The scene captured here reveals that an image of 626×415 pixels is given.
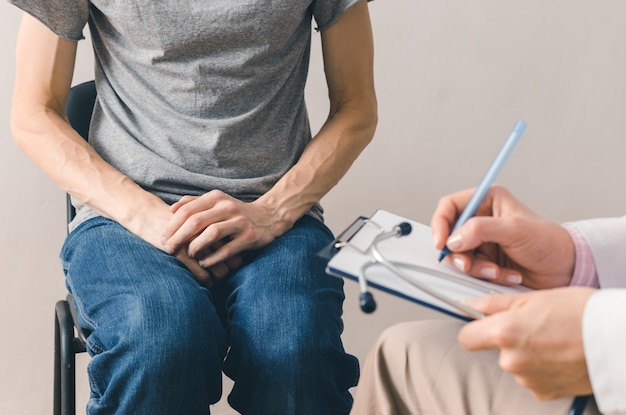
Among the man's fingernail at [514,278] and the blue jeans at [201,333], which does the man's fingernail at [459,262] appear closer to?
the man's fingernail at [514,278]

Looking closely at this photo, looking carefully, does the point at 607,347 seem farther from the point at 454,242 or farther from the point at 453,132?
the point at 453,132

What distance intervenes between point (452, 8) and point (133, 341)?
116 cm

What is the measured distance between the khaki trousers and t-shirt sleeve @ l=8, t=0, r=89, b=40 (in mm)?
708

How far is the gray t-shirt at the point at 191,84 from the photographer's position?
1114 mm

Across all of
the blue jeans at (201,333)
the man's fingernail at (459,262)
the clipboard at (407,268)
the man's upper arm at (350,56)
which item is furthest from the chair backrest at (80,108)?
the man's fingernail at (459,262)

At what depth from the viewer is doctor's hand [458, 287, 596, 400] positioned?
619 mm

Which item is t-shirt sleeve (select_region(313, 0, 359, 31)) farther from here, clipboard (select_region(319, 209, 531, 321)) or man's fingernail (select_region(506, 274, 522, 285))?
man's fingernail (select_region(506, 274, 522, 285))

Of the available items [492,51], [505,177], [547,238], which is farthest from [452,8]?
[547,238]

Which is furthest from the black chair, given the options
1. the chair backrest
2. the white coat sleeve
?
the white coat sleeve

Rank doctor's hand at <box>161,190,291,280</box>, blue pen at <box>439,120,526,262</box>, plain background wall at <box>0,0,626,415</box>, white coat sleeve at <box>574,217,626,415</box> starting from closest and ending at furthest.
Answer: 1. white coat sleeve at <box>574,217,626,415</box>
2. blue pen at <box>439,120,526,262</box>
3. doctor's hand at <box>161,190,291,280</box>
4. plain background wall at <box>0,0,626,415</box>

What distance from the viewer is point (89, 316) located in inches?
39.4

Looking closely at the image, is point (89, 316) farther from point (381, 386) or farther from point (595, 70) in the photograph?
point (595, 70)

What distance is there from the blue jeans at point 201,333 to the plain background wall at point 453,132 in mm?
628

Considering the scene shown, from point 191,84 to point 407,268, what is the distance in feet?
1.83
